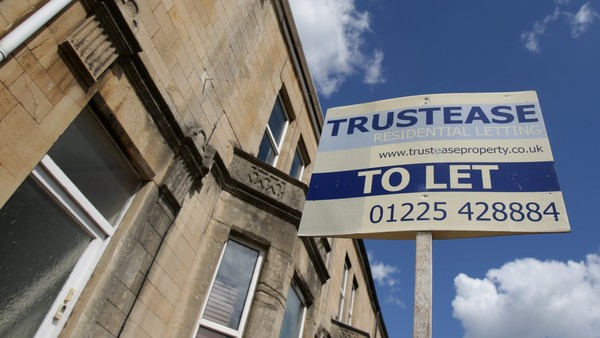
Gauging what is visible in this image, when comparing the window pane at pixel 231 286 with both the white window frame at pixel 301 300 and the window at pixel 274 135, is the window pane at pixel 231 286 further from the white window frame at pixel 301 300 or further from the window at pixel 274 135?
the window at pixel 274 135

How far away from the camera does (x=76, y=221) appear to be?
4090 millimetres

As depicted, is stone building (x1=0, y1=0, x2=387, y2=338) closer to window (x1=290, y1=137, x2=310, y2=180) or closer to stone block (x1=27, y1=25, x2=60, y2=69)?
stone block (x1=27, y1=25, x2=60, y2=69)

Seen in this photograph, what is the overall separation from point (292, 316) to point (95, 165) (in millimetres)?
4870

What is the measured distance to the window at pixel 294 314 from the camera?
7.38 metres

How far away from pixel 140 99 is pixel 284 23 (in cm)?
524

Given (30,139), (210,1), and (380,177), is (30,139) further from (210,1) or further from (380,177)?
(210,1)

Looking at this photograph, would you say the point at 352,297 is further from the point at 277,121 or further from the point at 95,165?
the point at 95,165

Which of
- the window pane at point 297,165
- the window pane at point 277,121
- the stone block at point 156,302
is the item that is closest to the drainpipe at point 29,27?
the stone block at point 156,302

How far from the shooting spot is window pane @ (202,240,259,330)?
5.86 metres

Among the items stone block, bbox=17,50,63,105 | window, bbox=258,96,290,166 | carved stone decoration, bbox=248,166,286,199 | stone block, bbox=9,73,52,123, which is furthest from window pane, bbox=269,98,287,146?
stone block, bbox=9,73,52,123

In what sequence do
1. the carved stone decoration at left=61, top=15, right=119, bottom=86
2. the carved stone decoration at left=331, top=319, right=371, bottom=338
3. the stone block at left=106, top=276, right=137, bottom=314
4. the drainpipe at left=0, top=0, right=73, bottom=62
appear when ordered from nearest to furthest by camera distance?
the drainpipe at left=0, top=0, right=73, bottom=62
the carved stone decoration at left=61, top=15, right=119, bottom=86
the stone block at left=106, top=276, right=137, bottom=314
the carved stone decoration at left=331, top=319, right=371, bottom=338

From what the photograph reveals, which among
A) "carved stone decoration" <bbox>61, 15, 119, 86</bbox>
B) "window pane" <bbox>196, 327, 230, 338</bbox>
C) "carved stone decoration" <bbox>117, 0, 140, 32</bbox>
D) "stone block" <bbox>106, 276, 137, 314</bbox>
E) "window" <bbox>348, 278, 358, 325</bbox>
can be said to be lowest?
"stone block" <bbox>106, 276, 137, 314</bbox>

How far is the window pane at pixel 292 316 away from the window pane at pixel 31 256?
4239mm

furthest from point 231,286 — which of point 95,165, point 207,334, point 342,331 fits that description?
point 342,331
